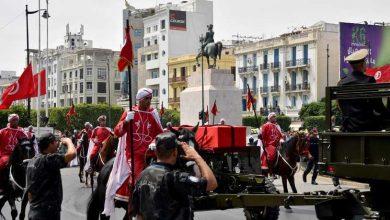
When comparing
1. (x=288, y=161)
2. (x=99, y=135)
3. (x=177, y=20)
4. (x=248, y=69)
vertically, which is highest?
(x=177, y=20)

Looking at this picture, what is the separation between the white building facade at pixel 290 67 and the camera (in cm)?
7694

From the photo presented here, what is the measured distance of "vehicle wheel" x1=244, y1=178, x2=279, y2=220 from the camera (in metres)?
10.2

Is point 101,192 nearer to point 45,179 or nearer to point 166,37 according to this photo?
point 45,179

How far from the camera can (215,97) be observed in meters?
38.6

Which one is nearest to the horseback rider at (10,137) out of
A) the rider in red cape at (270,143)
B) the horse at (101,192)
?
the horse at (101,192)

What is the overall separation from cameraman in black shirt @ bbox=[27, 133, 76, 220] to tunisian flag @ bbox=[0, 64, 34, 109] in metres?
11.7

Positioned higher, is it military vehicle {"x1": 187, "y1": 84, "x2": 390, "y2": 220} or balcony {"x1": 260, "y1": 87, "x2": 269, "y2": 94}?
balcony {"x1": 260, "y1": 87, "x2": 269, "y2": 94}

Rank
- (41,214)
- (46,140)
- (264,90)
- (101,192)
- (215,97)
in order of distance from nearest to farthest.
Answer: (41,214) < (46,140) < (101,192) < (215,97) < (264,90)

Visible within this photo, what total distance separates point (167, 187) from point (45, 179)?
270cm

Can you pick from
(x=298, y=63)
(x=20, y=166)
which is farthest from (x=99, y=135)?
(x=298, y=63)

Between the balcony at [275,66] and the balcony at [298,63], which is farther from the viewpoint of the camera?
the balcony at [275,66]

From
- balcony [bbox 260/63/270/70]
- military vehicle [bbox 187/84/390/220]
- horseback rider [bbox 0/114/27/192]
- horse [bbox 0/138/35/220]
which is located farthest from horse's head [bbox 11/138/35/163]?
balcony [bbox 260/63/270/70]

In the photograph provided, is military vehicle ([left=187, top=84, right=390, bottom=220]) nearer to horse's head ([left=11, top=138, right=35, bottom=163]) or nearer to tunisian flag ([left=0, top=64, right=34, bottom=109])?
horse's head ([left=11, top=138, right=35, bottom=163])

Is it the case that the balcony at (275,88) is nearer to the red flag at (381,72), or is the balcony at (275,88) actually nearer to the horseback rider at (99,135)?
the horseback rider at (99,135)
